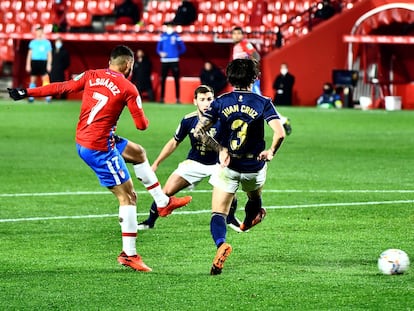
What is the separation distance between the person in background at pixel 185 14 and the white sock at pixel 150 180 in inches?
1121

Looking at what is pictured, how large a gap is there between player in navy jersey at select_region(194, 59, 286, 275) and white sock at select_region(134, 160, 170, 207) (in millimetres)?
1513

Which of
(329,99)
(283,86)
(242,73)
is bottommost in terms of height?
(329,99)

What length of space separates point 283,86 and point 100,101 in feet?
87.4

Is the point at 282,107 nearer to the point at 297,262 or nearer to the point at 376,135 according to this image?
the point at 376,135

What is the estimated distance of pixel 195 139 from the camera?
1304 cm

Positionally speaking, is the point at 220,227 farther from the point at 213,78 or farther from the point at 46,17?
the point at 46,17

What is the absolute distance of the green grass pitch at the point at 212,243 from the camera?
28.5 ft

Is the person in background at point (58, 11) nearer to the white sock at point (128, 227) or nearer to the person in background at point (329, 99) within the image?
the person in background at point (329, 99)

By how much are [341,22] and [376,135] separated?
11.7m

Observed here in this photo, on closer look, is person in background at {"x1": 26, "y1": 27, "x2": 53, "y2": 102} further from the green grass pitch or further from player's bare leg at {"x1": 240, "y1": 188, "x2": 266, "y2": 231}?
player's bare leg at {"x1": 240, "y1": 188, "x2": 266, "y2": 231}

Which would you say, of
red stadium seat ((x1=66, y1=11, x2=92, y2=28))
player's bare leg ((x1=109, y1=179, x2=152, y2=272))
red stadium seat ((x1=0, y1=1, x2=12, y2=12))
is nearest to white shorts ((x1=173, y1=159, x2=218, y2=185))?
player's bare leg ((x1=109, y1=179, x2=152, y2=272))

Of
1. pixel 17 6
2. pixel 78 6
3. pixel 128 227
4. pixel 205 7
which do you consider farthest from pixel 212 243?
pixel 17 6

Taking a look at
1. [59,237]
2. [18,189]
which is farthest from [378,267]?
[18,189]

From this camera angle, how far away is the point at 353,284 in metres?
9.17
